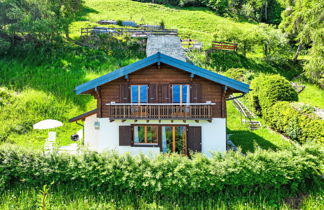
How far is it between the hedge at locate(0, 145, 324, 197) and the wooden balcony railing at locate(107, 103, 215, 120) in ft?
9.86

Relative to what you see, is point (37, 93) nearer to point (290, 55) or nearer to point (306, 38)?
point (306, 38)

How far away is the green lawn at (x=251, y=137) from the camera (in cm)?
1473

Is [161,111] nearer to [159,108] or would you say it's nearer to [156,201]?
[159,108]

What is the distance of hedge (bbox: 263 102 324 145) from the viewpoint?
1346 centimetres

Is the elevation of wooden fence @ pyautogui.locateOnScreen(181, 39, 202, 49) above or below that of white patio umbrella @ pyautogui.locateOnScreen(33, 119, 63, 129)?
above

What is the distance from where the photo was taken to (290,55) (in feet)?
113

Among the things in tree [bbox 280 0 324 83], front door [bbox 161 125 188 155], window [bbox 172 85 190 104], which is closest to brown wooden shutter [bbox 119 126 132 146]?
front door [bbox 161 125 188 155]

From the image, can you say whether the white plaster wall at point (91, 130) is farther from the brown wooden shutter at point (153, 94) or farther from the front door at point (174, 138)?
the front door at point (174, 138)

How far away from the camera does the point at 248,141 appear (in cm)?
1555

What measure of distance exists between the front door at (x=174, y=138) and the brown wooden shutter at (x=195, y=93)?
5.41 feet

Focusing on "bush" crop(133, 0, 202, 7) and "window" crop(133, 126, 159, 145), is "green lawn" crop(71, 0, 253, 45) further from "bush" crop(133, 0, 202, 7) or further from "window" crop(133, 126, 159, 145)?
"window" crop(133, 126, 159, 145)

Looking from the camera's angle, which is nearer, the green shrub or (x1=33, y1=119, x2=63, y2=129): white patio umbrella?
(x1=33, y1=119, x2=63, y2=129): white patio umbrella

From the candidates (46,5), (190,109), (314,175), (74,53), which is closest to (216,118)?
(190,109)

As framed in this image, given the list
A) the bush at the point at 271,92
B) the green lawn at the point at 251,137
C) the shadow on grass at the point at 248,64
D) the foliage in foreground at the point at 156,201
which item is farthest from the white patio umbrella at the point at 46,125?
the shadow on grass at the point at 248,64
